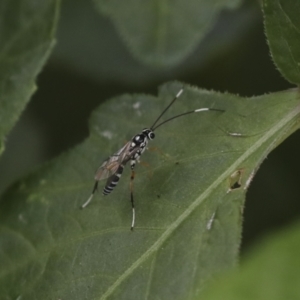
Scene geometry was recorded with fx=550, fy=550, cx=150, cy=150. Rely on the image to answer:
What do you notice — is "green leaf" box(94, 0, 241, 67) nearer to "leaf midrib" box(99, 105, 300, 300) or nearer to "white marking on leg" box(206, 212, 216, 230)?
"leaf midrib" box(99, 105, 300, 300)

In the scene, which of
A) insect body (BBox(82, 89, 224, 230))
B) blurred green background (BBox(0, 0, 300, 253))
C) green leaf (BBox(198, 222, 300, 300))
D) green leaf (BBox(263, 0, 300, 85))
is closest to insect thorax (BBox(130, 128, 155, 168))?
insect body (BBox(82, 89, 224, 230))

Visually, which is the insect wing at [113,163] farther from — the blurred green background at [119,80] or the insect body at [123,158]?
the blurred green background at [119,80]

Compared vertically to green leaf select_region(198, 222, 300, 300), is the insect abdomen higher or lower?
lower

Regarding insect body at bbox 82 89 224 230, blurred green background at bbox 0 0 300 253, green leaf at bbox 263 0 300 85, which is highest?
green leaf at bbox 263 0 300 85

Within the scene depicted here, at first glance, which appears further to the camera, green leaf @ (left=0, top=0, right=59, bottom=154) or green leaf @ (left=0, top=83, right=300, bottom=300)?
green leaf @ (left=0, top=0, right=59, bottom=154)

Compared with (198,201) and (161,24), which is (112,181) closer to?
(198,201)

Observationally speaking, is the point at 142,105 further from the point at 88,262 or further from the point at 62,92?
the point at 62,92
